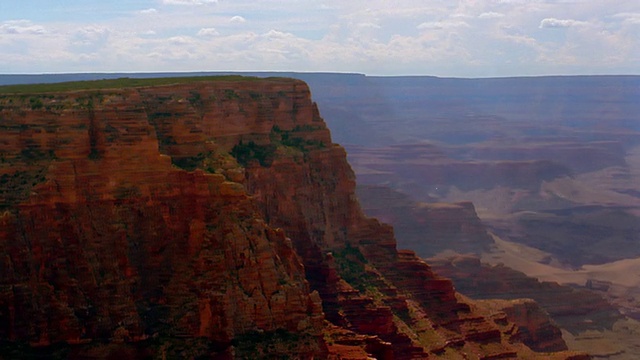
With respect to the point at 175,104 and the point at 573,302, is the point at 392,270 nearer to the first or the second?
the point at 175,104

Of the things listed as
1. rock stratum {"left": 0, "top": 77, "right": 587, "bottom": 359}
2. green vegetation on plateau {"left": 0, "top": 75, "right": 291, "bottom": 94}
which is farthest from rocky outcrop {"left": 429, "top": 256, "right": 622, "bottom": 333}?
rock stratum {"left": 0, "top": 77, "right": 587, "bottom": 359}

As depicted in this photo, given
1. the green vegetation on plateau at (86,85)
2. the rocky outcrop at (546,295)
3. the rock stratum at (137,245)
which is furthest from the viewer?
the rocky outcrop at (546,295)

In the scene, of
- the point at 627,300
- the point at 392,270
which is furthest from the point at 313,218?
the point at 627,300

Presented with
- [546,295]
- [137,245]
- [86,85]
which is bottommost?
[546,295]

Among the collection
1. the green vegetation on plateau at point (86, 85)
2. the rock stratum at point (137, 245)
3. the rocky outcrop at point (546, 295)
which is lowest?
the rocky outcrop at point (546, 295)

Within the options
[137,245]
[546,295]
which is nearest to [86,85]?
[137,245]

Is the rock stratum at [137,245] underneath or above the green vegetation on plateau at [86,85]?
underneath

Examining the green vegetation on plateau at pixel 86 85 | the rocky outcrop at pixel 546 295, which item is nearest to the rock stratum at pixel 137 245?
the green vegetation on plateau at pixel 86 85

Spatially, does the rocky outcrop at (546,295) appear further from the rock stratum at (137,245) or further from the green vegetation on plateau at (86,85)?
the rock stratum at (137,245)

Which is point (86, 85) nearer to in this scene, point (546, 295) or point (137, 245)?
point (137, 245)

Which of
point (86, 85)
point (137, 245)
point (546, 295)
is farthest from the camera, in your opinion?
point (546, 295)

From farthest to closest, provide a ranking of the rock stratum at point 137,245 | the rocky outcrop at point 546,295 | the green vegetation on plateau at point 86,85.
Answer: the rocky outcrop at point 546,295
the green vegetation on plateau at point 86,85
the rock stratum at point 137,245
